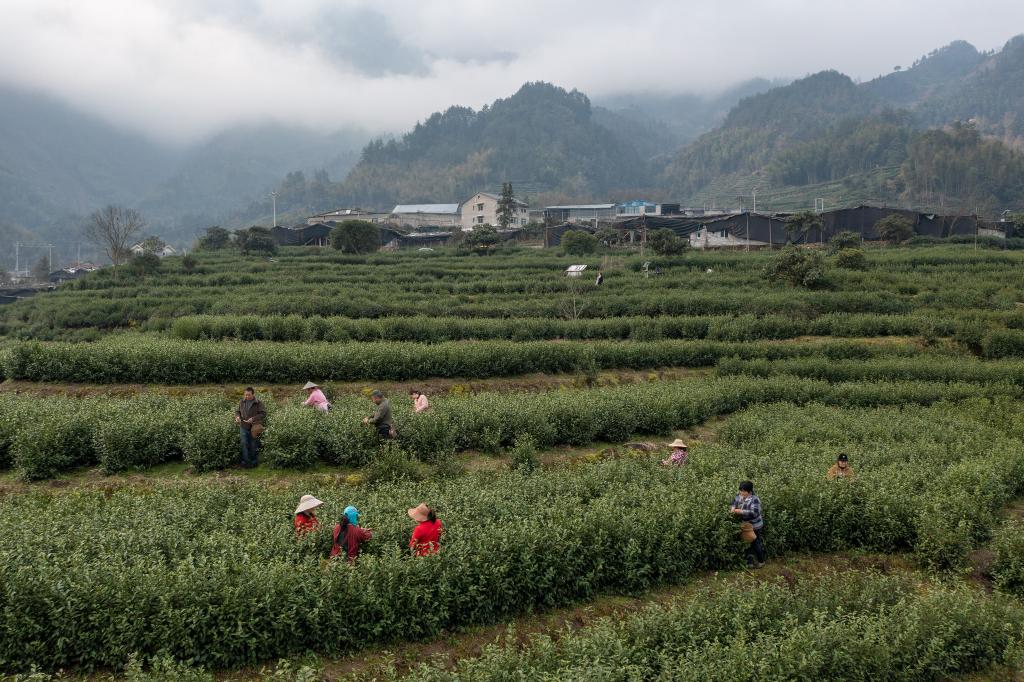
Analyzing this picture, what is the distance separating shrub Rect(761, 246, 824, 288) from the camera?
4033cm

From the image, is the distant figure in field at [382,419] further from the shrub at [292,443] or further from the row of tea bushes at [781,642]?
the row of tea bushes at [781,642]

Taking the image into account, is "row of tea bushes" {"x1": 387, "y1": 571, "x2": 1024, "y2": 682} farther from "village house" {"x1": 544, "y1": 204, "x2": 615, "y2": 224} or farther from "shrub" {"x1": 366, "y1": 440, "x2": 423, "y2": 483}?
"village house" {"x1": 544, "y1": 204, "x2": 615, "y2": 224}

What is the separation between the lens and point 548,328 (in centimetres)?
3328

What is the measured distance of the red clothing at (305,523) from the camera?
37.5ft

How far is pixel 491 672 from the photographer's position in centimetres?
797

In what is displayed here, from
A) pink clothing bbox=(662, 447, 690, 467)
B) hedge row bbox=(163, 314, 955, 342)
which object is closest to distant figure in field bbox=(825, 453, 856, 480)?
pink clothing bbox=(662, 447, 690, 467)

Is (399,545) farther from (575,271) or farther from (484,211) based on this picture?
(484,211)

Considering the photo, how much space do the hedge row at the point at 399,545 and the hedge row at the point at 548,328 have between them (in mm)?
16257

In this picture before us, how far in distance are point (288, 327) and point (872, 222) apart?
53.9m

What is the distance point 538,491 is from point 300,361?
46.4 feet

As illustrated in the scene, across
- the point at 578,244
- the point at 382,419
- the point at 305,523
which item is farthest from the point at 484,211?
the point at 305,523

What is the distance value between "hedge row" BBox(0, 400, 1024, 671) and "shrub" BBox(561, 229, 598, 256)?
43537 mm

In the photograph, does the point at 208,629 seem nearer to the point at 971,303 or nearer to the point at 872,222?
the point at 971,303

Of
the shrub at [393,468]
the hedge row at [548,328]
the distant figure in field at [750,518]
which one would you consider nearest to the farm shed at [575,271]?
the hedge row at [548,328]
